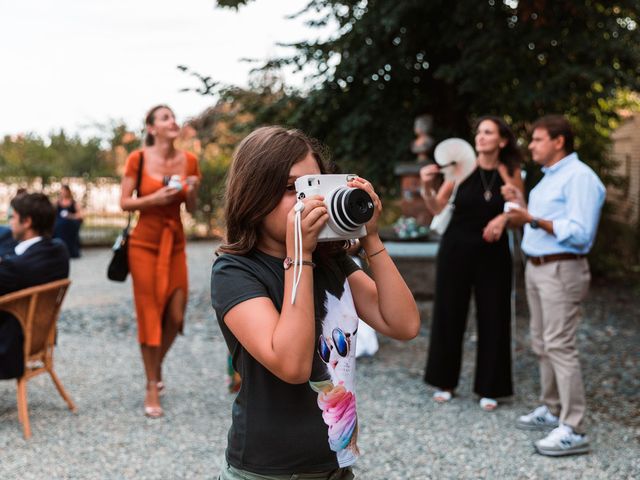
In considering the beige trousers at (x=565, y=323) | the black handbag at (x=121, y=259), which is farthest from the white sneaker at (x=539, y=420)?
the black handbag at (x=121, y=259)

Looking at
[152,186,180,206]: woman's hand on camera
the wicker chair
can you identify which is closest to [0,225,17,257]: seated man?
the wicker chair

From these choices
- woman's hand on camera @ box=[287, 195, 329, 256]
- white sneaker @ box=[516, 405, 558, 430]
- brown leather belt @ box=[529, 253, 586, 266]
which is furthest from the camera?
white sneaker @ box=[516, 405, 558, 430]

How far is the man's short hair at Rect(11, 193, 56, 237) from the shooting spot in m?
4.59

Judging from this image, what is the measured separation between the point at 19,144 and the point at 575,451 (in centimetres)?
1706

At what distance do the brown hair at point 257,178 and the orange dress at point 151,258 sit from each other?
9.69ft

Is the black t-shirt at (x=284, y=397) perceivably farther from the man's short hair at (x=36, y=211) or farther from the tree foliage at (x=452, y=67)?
the tree foliage at (x=452, y=67)

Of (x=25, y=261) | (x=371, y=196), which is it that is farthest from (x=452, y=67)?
(x=371, y=196)

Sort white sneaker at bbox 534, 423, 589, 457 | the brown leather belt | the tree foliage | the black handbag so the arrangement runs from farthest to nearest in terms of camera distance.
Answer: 1. the tree foliage
2. the black handbag
3. the brown leather belt
4. white sneaker at bbox 534, 423, 589, 457

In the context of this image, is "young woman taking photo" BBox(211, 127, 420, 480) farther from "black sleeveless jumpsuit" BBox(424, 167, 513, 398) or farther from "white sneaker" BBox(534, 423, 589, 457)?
"black sleeveless jumpsuit" BBox(424, 167, 513, 398)

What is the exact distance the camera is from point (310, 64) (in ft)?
28.2

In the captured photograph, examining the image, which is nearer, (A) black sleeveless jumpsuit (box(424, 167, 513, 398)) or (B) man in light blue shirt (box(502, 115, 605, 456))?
(B) man in light blue shirt (box(502, 115, 605, 456))

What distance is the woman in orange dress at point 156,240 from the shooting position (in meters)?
4.70

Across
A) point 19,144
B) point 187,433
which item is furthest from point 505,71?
point 19,144

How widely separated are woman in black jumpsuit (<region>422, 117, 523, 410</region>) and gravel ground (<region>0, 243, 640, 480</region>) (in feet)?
1.10
